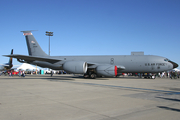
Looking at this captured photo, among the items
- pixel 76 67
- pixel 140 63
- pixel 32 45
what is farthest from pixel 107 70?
pixel 32 45

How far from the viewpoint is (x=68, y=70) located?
2039 centimetres

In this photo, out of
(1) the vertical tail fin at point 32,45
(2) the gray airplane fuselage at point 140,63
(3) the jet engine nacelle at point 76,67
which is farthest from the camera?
(1) the vertical tail fin at point 32,45

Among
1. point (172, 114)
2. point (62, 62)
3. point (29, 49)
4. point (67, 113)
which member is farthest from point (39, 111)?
point (29, 49)

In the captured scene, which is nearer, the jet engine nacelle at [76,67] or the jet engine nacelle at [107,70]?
the jet engine nacelle at [76,67]

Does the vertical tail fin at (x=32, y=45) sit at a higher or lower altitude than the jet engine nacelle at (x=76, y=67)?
higher

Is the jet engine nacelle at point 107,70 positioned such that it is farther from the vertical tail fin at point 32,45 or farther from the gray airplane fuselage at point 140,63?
the vertical tail fin at point 32,45

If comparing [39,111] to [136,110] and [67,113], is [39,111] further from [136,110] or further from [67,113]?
[136,110]

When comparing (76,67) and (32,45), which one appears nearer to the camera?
(76,67)

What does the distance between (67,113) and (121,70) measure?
1976 cm

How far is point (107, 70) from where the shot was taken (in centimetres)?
2088

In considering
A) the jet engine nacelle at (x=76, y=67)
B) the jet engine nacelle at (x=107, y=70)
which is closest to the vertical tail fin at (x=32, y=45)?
the jet engine nacelle at (x=76, y=67)

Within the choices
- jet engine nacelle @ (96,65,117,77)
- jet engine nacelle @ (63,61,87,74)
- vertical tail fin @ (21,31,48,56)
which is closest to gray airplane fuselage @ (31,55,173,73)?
jet engine nacelle @ (63,61,87,74)

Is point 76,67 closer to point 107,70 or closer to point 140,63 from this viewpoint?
point 107,70

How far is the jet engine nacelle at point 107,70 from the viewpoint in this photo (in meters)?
20.6
